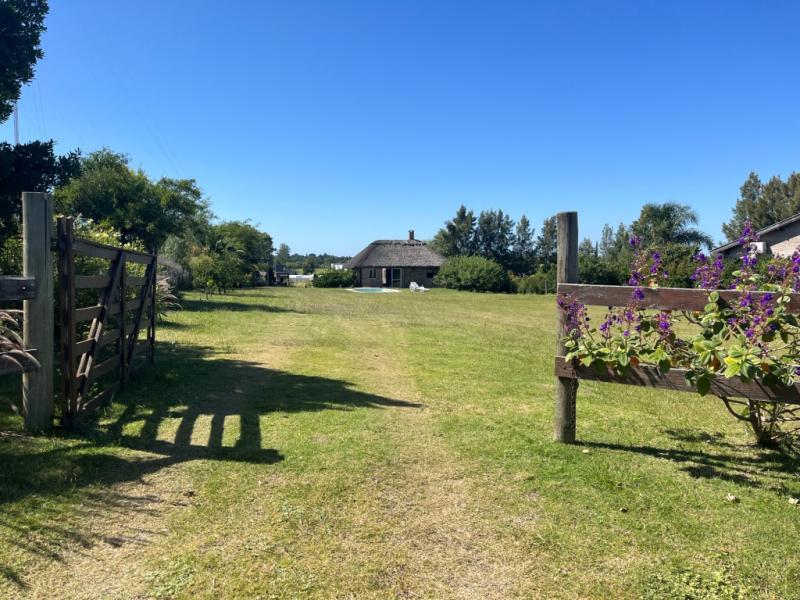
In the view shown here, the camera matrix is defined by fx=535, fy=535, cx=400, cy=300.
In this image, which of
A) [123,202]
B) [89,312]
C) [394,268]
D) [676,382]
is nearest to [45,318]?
[89,312]

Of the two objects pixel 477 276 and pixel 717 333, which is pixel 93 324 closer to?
pixel 717 333

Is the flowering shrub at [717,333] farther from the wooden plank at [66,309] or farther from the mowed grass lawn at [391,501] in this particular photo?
the wooden plank at [66,309]

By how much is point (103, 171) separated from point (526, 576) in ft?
71.6

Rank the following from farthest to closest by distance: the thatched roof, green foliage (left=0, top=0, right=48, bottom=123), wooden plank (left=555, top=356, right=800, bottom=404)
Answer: the thatched roof
green foliage (left=0, top=0, right=48, bottom=123)
wooden plank (left=555, top=356, right=800, bottom=404)

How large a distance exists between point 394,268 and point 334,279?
266 inches

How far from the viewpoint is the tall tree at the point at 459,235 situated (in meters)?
75.1

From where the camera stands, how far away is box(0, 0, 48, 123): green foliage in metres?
8.58

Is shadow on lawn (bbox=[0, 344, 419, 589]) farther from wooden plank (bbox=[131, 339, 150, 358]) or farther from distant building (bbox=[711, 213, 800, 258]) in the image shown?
distant building (bbox=[711, 213, 800, 258])

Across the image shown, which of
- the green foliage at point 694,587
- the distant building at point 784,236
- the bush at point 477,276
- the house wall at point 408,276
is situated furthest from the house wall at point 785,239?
the house wall at point 408,276

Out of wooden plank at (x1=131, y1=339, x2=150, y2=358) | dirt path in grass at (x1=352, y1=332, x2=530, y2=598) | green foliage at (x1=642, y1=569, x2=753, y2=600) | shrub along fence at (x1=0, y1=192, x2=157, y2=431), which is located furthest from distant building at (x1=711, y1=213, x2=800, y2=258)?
shrub along fence at (x1=0, y1=192, x2=157, y2=431)

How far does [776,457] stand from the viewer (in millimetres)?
4648

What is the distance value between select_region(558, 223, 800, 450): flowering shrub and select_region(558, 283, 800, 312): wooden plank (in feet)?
0.15

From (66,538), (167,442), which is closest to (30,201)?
(167,442)

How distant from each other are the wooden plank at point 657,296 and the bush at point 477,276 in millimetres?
44454
